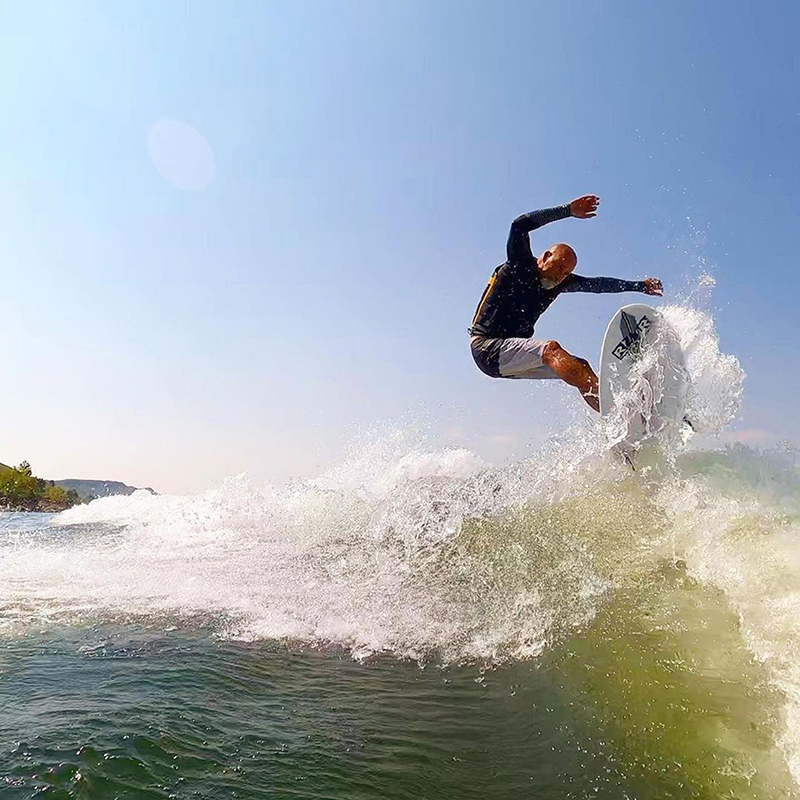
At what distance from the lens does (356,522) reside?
1384 cm

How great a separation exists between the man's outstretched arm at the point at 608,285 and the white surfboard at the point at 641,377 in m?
0.59

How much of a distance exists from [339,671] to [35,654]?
2741mm

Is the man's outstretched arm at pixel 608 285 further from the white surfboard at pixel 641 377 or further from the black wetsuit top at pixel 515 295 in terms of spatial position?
the white surfboard at pixel 641 377

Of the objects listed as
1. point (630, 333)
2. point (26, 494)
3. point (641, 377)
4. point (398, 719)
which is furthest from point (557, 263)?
point (26, 494)

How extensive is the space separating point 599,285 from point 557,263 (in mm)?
842

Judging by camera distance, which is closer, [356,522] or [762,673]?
[762,673]

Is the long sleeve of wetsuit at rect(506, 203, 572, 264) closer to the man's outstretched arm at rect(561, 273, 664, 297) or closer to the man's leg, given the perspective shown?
the man's outstretched arm at rect(561, 273, 664, 297)

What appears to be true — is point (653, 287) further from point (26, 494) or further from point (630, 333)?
point (26, 494)

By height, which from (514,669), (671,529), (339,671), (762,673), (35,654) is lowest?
(35,654)

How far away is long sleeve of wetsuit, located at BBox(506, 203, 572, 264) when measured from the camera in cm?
766

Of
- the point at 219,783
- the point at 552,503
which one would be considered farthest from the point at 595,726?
the point at 552,503

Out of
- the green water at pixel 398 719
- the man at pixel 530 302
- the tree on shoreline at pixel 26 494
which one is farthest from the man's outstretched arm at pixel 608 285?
the tree on shoreline at pixel 26 494

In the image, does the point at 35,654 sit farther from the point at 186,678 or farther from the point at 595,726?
the point at 595,726

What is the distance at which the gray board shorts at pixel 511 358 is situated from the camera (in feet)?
25.0
